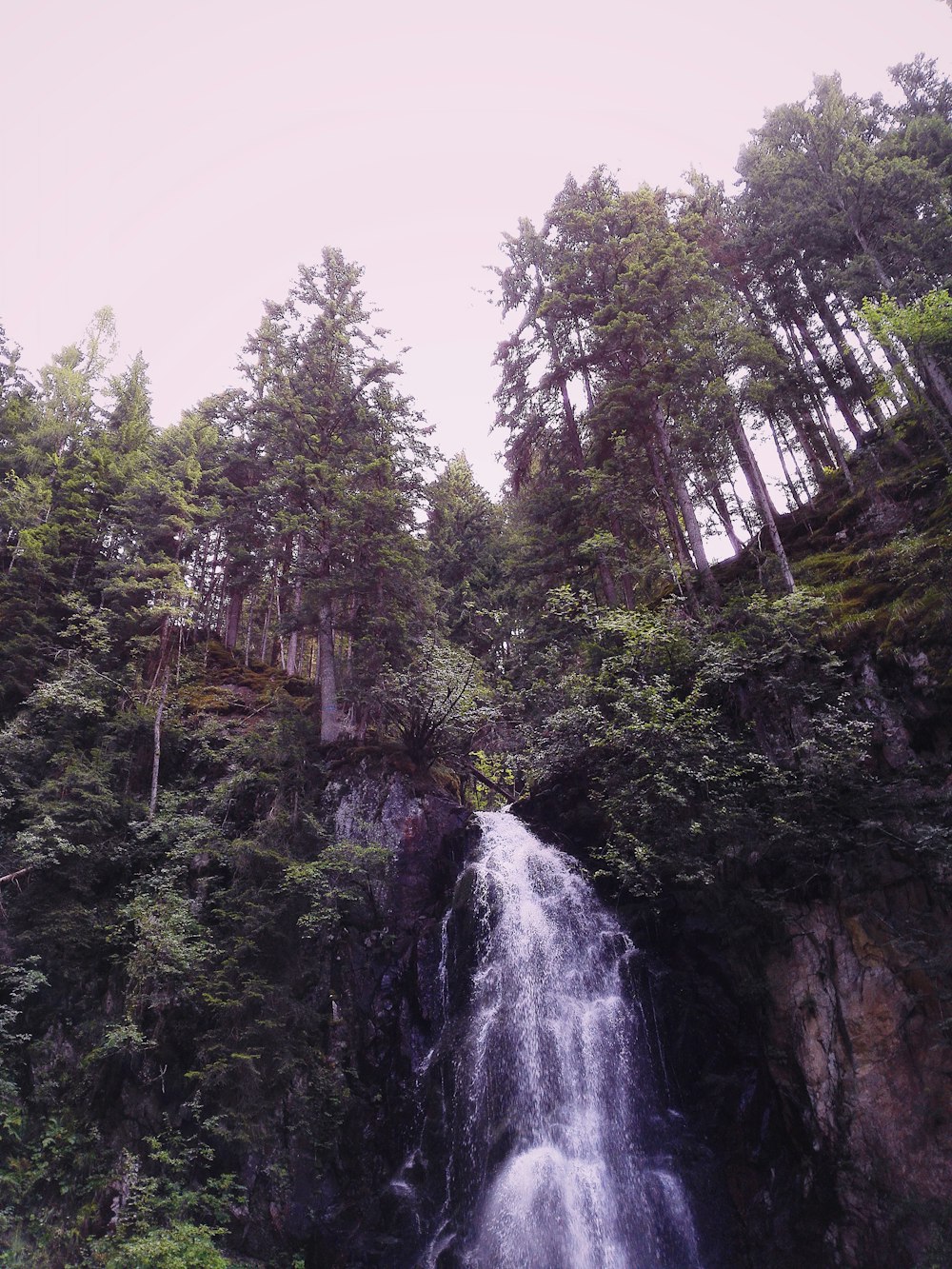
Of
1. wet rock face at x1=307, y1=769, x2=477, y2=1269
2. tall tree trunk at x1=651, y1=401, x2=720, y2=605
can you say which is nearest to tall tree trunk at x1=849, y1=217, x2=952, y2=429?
tall tree trunk at x1=651, y1=401, x2=720, y2=605

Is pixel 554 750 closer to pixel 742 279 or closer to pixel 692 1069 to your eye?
pixel 692 1069

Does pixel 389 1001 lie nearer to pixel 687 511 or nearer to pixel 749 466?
pixel 687 511

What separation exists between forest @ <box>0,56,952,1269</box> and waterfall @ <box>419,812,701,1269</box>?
135 cm

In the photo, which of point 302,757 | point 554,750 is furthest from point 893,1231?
point 302,757

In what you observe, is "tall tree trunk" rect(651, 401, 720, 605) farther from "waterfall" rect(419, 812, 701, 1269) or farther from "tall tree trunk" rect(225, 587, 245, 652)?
"tall tree trunk" rect(225, 587, 245, 652)

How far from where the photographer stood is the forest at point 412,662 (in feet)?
32.3

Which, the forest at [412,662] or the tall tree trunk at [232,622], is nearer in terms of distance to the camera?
the forest at [412,662]

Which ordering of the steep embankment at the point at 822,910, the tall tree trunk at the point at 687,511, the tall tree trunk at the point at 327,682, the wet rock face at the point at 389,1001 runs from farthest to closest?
the tall tree trunk at the point at 327,682 < the tall tree trunk at the point at 687,511 < the wet rock face at the point at 389,1001 < the steep embankment at the point at 822,910

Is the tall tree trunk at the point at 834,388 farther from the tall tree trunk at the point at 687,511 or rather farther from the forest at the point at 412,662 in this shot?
the tall tree trunk at the point at 687,511

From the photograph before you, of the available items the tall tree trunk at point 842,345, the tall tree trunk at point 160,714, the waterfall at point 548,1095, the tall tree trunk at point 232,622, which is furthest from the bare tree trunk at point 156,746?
the tall tree trunk at point 842,345

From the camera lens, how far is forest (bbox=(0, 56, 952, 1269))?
32.3ft

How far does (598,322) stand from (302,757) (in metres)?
13.2

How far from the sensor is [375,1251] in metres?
9.70

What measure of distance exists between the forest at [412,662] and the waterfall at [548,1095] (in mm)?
1346
